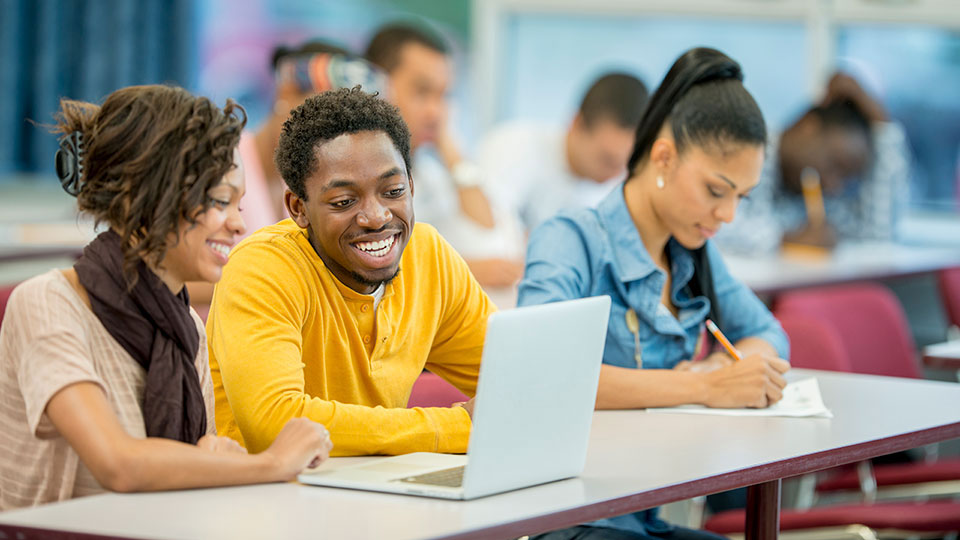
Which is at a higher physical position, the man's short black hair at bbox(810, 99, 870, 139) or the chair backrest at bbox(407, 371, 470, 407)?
the man's short black hair at bbox(810, 99, 870, 139)

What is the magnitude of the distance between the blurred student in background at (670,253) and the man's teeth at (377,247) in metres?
0.39

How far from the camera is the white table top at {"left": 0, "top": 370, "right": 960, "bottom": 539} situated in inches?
49.7

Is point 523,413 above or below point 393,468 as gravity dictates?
above

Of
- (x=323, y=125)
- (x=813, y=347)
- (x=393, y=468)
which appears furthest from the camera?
(x=813, y=347)

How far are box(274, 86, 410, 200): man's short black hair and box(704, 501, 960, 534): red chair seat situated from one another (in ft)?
3.35

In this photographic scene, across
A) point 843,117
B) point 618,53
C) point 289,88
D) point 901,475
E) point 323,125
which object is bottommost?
point 901,475

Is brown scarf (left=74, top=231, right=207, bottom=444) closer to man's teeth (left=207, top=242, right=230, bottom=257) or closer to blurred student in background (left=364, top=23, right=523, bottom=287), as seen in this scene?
man's teeth (left=207, top=242, right=230, bottom=257)

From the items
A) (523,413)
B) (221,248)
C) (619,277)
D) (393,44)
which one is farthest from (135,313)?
(393,44)

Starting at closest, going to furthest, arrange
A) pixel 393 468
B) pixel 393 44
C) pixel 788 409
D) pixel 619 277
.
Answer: pixel 393 468 < pixel 788 409 < pixel 619 277 < pixel 393 44

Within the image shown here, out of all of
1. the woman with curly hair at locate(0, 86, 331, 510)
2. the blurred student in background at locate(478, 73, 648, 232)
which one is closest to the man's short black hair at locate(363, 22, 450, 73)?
the blurred student in background at locate(478, 73, 648, 232)

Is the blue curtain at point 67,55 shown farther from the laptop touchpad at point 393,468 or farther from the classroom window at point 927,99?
the laptop touchpad at point 393,468

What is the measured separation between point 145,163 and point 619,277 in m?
0.97

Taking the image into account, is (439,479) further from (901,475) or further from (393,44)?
(393,44)

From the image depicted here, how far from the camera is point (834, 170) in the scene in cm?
485
